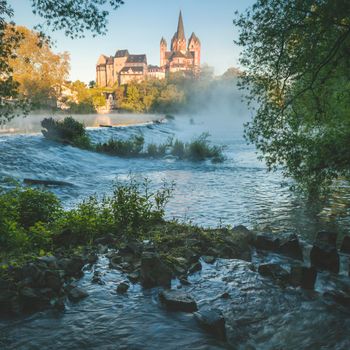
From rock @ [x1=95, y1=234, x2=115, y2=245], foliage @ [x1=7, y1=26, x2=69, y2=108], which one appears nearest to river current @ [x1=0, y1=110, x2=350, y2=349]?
rock @ [x1=95, y1=234, x2=115, y2=245]

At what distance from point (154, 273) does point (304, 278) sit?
113 inches

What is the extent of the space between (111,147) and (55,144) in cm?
439

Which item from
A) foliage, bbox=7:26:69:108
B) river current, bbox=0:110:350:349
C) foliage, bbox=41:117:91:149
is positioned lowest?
river current, bbox=0:110:350:349

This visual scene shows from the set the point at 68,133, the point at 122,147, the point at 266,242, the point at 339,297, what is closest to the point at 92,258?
the point at 266,242

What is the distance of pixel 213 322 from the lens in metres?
5.12

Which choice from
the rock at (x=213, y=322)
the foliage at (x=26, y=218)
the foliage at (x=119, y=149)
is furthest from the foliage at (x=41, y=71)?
the rock at (x=213, y=322)

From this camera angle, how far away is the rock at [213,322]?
505 cm

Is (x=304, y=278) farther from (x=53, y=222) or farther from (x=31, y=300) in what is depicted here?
(x=53, y=222)

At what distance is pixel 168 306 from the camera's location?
5691 mm

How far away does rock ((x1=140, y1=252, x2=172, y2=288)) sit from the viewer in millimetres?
6430

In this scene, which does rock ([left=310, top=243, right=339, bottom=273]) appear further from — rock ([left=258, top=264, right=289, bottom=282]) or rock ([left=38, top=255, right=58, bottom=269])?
rock ([left=38, top=255, right=58, bottom=269])

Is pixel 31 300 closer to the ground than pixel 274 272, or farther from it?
farther from it

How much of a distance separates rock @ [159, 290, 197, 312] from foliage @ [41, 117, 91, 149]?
23713mm

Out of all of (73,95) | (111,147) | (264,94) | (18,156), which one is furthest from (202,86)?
(264,94)
